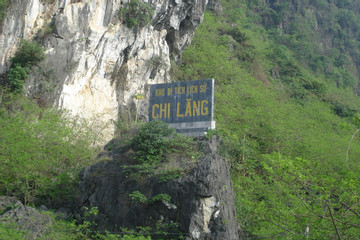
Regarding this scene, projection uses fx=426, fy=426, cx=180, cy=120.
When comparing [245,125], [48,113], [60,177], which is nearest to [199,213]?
[60,177]

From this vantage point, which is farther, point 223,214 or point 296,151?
point 296,151

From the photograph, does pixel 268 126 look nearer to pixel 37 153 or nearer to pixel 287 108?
pixel 287 108

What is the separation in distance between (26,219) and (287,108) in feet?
76.1

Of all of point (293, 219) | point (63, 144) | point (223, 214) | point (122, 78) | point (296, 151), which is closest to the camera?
point (293, 219)

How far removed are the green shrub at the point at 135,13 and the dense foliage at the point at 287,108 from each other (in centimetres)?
688

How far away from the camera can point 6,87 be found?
62.6ft

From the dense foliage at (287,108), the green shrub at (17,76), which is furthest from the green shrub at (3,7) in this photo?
the dense foliage at (287,108)

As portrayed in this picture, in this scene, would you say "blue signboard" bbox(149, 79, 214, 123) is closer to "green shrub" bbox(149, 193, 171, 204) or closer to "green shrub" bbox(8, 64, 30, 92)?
"green shrub" bbox(149, 193, 171, 204)

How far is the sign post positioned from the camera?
55.0 ft

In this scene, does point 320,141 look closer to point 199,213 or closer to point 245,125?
point 245,125

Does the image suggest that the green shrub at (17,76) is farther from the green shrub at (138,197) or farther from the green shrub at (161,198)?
the green shrub at (161,198)

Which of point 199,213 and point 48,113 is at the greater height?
point 48,113

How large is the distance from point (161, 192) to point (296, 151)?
48.1 feet

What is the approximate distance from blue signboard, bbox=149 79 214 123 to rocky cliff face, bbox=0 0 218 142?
14.9 ft
